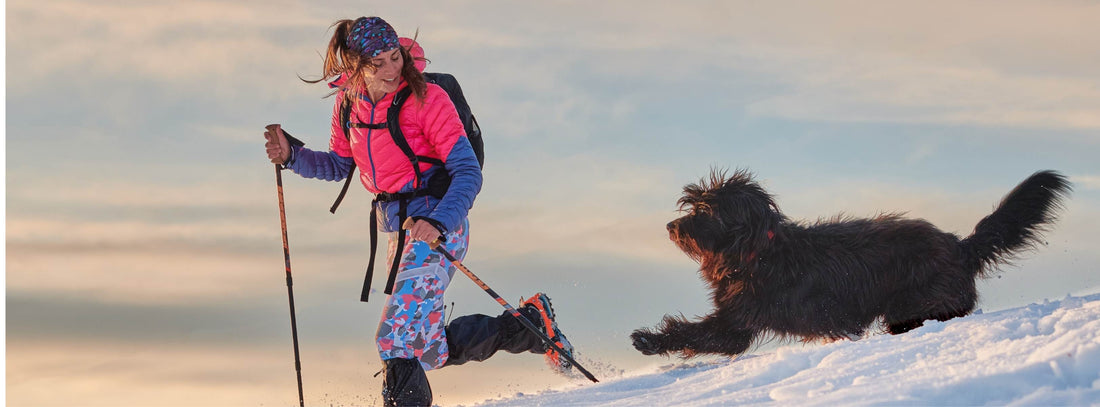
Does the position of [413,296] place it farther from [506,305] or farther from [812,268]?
[812,268]

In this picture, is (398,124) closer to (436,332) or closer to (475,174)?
(475,174)

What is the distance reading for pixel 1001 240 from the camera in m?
6.24

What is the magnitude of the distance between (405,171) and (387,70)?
48cm

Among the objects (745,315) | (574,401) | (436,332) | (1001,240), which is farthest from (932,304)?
(436,332)

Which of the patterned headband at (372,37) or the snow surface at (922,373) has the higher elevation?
the patterned headband at (372,37)

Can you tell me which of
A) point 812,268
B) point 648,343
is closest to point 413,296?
point 648,343

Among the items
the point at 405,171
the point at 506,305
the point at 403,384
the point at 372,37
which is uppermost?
the point at 372,37

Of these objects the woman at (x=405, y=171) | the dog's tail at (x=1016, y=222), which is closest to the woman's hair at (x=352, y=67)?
the woman at (x=405, y=171)

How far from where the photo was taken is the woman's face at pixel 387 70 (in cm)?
474

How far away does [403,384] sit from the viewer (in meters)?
4.84

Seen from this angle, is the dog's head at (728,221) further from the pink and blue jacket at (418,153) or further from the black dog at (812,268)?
the pink and blue jacket at (418,153)

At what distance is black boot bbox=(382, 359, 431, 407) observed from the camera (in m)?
4.84

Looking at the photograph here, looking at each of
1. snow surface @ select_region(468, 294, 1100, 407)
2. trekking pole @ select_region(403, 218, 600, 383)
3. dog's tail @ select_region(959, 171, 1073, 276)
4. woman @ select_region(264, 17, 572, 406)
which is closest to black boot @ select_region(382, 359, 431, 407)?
woman @ select_region(264, 17, 572, 406)

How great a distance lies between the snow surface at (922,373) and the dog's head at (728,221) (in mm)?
686
